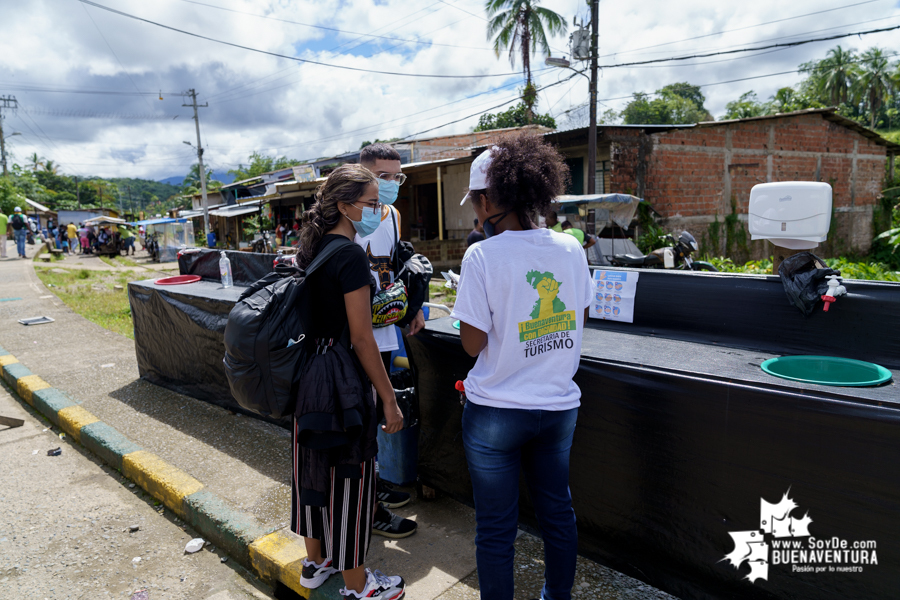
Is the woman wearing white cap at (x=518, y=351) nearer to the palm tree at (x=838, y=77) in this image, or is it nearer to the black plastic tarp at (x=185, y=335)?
the black plastic tarp at (x=185, y=335)

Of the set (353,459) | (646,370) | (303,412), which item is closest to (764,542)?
(646,370)

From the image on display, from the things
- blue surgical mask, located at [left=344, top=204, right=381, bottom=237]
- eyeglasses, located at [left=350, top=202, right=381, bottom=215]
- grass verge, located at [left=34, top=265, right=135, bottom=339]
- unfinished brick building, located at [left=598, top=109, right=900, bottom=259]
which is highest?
unfinished brick building, located at [left=598, top=109, right=900, bottom=259]

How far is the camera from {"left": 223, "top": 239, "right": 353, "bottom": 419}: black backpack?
2064 millimetres

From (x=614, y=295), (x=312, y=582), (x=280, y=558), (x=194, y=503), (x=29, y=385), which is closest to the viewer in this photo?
(x=312, y=582)

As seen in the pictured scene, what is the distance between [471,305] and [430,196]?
640 inches

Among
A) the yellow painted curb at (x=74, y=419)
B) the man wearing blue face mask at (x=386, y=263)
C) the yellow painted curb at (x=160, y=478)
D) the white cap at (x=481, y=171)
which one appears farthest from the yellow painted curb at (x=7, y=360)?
the white cap at (x=481, y=171)

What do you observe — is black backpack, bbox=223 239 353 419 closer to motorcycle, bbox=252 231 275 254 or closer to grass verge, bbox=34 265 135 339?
grass verge, bbox=34 265 135 339

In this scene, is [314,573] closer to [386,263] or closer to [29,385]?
[386,263]

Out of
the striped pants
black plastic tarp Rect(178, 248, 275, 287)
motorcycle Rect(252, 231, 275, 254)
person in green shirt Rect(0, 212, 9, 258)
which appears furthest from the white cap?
person in green shirt Rect(0, 212, 9, 258)

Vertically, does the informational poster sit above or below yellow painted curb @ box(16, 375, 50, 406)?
above

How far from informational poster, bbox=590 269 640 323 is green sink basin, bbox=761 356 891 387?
41.9 inches

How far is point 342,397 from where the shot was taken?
81.0 inches

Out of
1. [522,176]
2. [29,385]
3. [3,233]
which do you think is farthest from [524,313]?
[3,233]

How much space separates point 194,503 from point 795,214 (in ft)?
11.9
